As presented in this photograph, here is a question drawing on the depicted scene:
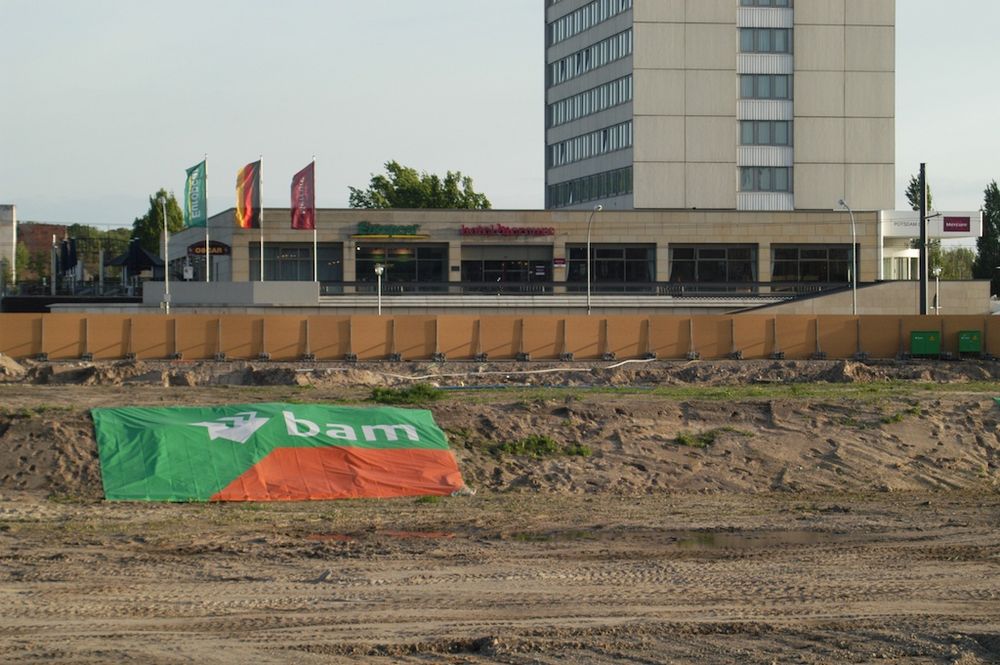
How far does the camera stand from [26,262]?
13388 centimetres

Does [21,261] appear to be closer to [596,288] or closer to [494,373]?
[596,288]

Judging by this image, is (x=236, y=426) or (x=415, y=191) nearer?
(x=236, y=426)

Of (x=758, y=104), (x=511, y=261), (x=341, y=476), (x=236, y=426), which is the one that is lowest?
(x=341, y=476)

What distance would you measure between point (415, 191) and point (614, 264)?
46232 millimetres

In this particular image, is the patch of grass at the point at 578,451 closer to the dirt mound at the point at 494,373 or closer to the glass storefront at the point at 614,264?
the dirt mound at the point at 494,373

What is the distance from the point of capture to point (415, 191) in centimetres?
12206

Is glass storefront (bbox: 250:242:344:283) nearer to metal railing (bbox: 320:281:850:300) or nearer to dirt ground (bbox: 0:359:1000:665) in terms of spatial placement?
metal railing (bbox: 320:281:850:300)

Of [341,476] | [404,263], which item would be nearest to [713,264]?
[404,263]

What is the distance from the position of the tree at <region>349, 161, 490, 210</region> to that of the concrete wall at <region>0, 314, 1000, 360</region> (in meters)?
70.6

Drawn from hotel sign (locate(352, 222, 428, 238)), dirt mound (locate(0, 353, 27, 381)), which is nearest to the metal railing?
hotel sign (locate(352, 222, 428, 238))

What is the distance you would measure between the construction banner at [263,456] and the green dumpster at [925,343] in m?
31.8

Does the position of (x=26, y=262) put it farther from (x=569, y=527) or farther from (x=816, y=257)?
(x=569, y=527)

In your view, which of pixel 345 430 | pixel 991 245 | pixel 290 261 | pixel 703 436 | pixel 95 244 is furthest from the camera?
pixel 95 244

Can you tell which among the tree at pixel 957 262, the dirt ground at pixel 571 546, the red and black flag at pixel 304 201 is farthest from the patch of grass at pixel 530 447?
the tree at pixel 957 262
